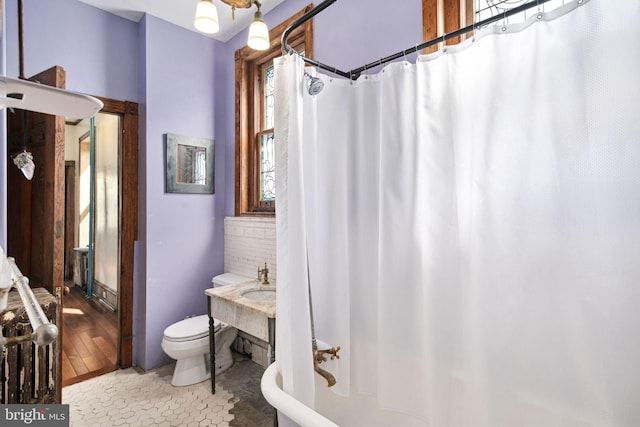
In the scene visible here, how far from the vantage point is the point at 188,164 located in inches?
111

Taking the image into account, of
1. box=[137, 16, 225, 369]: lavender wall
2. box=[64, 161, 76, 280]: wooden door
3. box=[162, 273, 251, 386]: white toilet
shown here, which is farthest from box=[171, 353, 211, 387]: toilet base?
box=[64, 161, 76, 280]: wooden door

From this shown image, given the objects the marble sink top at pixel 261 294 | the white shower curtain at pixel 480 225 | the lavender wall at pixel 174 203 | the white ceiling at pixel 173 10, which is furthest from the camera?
the lavender wall at pixel 174 203

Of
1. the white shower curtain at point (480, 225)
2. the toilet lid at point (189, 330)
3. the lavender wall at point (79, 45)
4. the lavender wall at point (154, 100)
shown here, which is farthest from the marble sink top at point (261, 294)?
the lavender wall at point (79, 45)

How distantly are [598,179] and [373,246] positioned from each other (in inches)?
34.6

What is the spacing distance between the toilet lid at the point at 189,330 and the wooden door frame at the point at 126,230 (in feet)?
1.66

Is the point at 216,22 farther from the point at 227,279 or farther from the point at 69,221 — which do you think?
the point at 69,221

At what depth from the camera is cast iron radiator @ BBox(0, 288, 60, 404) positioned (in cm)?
151

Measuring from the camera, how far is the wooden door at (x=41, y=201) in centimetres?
183

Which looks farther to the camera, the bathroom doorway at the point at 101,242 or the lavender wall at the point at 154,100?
the bathroom doorway at the point at 101,242

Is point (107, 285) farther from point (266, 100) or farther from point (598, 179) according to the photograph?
point (598, 179)

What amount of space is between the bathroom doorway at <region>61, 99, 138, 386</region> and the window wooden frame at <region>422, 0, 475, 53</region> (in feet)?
7.76

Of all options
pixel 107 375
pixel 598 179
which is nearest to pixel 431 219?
pixel 598 179

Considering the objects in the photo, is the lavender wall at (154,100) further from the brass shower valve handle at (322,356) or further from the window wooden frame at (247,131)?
the brass shower valve handle at (322,356)

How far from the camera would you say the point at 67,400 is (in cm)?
216
